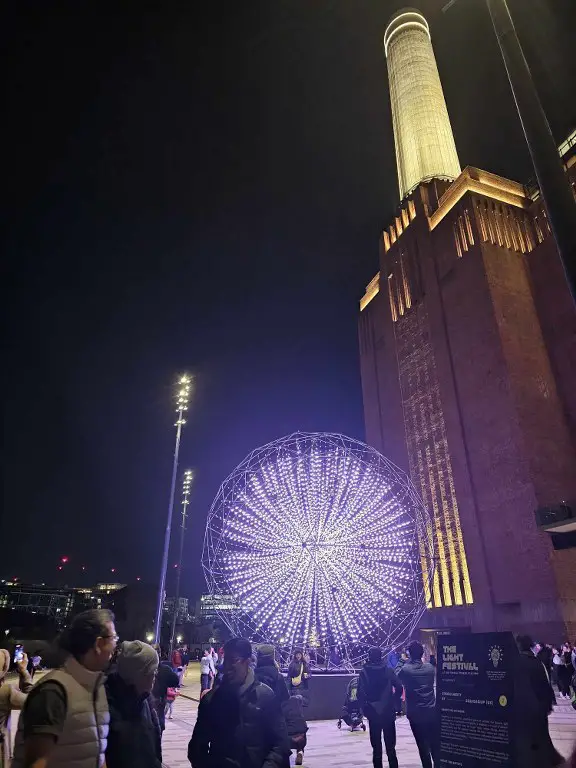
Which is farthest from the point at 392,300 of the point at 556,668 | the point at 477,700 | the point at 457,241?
the point at 477,700

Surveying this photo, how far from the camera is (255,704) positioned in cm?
334

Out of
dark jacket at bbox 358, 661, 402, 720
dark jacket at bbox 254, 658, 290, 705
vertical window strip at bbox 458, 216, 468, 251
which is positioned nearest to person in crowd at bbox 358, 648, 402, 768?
dark jacket at bbox 358, 661, 402, 720

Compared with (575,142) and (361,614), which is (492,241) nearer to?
(575,142)

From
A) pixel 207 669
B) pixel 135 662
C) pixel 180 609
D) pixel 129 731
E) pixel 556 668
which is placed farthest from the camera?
pixel 180 609

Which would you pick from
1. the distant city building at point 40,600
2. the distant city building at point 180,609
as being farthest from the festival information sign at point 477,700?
the distant city building at point 180,609

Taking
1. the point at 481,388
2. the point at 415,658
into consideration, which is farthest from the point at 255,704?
the point at 481,388

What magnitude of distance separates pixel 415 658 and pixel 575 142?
31.1 m

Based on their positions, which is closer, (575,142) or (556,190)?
(556,190)

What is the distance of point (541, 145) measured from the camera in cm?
382

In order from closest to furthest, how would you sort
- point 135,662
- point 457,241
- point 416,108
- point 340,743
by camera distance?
point 135,662 → point 340,743 → point 457,241 → point 416,108

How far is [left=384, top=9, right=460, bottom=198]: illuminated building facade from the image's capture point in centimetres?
4275

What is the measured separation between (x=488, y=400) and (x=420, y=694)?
22.4 metres

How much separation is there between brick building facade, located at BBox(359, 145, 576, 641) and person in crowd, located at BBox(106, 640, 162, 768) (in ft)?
71.3

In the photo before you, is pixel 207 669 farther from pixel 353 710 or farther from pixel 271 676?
pixel 271 676
